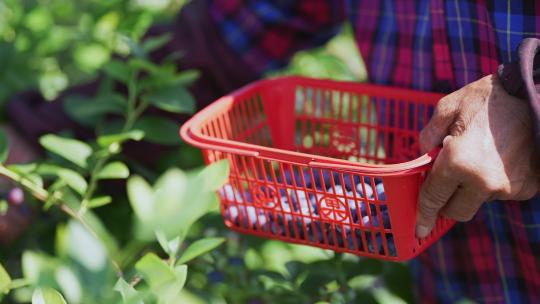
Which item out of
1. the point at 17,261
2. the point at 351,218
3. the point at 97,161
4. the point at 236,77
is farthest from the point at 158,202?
the point at 236,77

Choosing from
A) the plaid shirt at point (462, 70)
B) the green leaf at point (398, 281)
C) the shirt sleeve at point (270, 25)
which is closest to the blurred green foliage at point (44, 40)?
the shirt sleeve at point (270, 25)

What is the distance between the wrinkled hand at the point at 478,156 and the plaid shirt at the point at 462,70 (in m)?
0.13

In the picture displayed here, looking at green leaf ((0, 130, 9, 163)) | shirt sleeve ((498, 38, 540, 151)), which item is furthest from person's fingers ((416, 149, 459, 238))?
green leaf ((0, 130, 9, 163))

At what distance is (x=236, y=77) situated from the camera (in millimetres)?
1849

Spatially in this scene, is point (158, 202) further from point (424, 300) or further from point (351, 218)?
point (424, 300)

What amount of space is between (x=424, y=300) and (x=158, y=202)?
3.10 ft

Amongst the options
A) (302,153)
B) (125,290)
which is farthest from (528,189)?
(125,290)

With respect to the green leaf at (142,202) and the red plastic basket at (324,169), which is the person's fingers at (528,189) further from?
the green leaf at (142,202)

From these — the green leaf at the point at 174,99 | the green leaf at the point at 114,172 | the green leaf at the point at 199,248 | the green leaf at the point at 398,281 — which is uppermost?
the green leaf at the point at 174,99

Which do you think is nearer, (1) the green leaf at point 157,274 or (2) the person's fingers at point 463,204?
(1) the green leaf at point 157,274

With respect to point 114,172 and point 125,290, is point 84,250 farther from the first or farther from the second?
point 114,172

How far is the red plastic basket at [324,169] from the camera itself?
101 centimetres

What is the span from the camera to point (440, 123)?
104 cm

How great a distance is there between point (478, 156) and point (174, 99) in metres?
0.65
